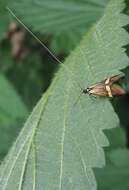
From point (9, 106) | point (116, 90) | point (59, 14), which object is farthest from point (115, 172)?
point (9, 106)

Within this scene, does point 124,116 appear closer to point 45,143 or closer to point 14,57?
point 14,57

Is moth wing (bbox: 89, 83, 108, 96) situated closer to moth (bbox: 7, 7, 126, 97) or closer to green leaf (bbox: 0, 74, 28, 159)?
moth (bbox: 7, 7, 126, 97)

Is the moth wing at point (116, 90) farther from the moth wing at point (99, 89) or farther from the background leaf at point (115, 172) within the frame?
the background leaf at point (115, 172)

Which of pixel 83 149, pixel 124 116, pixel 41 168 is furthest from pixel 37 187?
pixel 124 116

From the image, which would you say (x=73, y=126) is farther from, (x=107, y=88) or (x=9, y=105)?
(x=9, y=105)

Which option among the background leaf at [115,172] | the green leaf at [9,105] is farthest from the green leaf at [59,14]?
the background leaf at [115,172]

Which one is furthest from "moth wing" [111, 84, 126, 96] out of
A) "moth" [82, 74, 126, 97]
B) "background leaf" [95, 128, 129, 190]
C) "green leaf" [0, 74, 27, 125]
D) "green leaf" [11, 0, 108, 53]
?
"green leaf" [0, 74, 27, 125]
